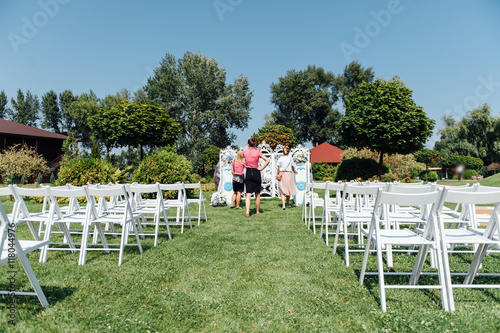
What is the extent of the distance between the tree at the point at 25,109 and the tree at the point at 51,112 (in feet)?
8.34

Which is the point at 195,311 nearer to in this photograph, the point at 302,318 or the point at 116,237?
the point at 302,318

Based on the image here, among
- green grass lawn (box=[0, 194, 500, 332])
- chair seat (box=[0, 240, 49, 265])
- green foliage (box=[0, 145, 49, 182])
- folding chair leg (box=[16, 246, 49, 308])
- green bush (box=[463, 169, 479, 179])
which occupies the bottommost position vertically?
green grass lawn (box=[0, 194, 500, 332])

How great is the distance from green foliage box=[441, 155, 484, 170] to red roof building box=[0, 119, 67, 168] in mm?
39171

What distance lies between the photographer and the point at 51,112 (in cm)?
4416

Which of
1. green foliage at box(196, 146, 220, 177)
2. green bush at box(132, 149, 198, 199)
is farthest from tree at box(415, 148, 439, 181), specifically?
green bush at box(132, 149, 198, 199)

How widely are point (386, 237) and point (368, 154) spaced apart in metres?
22.8

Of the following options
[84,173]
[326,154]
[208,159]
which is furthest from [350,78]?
[84,173]

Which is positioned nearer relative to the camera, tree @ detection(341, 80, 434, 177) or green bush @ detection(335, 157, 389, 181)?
tree @ detection(341, 80, 434, 177)

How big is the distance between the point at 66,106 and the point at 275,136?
31319 mm

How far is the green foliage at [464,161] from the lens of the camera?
A: 32.0 metres

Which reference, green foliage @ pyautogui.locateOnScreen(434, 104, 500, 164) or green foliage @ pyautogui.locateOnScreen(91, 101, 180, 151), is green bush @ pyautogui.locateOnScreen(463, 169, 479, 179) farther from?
green foliage @ pyautogui.locateOnScreen(91, 101, 180, 151)

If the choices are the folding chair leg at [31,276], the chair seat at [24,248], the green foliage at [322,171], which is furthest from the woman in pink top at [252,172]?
the green foliage at [322,171]

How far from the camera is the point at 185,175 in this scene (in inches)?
460

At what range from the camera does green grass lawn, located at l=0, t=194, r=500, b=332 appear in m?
2.38
